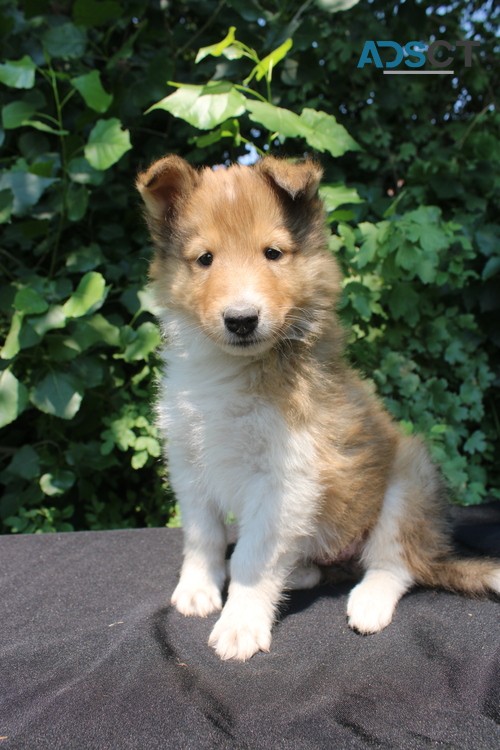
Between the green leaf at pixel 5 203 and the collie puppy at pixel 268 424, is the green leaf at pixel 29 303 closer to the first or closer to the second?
the green leaf at pixel 5 203

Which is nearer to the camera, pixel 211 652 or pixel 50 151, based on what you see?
pixel 211 652

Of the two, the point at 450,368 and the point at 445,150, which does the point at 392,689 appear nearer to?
the point at 450,368

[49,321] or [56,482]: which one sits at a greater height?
[49,321]

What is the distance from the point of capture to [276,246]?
246cm

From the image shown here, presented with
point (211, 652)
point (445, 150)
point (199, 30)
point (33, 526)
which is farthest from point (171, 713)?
point (199, 30)

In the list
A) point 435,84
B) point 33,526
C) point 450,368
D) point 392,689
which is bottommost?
point 33,526

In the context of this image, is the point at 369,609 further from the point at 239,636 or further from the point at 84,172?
the point at 84,172

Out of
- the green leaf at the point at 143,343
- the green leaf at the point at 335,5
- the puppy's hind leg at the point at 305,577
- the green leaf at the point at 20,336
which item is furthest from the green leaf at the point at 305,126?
the puppy's hind leg at the point at 305,577

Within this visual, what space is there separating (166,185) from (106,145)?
1.15 m

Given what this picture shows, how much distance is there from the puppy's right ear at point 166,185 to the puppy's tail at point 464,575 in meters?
1.90

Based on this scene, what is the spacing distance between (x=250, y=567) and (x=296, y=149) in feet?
10.5

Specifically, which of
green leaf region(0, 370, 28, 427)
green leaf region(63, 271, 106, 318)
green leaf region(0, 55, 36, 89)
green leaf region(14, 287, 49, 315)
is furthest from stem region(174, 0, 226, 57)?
green leaf region(0, 370, 28, 427)

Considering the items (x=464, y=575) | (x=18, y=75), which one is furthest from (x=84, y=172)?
(x=464, y=575)

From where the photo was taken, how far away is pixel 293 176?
2449mm
